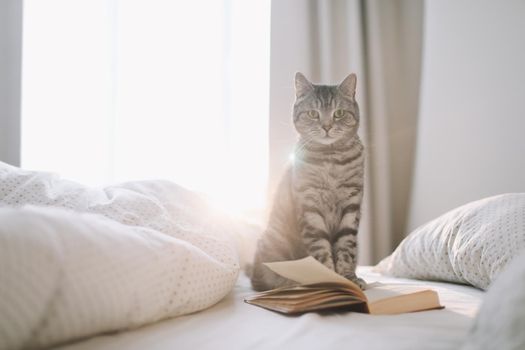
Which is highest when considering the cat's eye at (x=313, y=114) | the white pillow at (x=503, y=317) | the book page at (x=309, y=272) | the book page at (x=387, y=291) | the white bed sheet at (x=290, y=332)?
the cat's eye at (x=313, y=114)

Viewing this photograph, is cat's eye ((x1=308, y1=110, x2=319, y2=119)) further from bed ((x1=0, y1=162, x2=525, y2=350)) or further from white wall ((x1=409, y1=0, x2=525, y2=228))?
white wall ((x1=409, y1=0, x2=525, y2=228))

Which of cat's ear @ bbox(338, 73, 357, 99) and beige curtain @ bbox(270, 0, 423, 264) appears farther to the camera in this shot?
beige curtain @ bbox(270, 0, 423, 264)

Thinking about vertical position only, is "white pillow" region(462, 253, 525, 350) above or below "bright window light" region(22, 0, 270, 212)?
below

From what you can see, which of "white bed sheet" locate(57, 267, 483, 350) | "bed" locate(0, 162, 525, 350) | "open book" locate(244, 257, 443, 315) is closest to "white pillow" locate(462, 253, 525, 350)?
A: "bed" locate(0, 162, 525, 350)

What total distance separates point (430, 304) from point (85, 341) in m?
0.56

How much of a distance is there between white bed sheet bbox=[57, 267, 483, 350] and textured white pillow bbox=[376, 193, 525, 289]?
0.25 meters

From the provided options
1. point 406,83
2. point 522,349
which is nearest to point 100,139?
point 406,83

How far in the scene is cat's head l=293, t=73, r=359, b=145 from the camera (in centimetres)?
119

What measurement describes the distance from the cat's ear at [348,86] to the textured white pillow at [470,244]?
0.45 m

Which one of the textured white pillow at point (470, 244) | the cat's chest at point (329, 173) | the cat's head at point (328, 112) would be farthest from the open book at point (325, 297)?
the cat's head at point (328, 112)

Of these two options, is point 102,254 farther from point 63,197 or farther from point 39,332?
point 63,197

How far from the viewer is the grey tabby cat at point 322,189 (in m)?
1.11

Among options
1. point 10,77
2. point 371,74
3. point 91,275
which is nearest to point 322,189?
point 91,275

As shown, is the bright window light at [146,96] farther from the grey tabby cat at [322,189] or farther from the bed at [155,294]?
the bed at [155,294]
